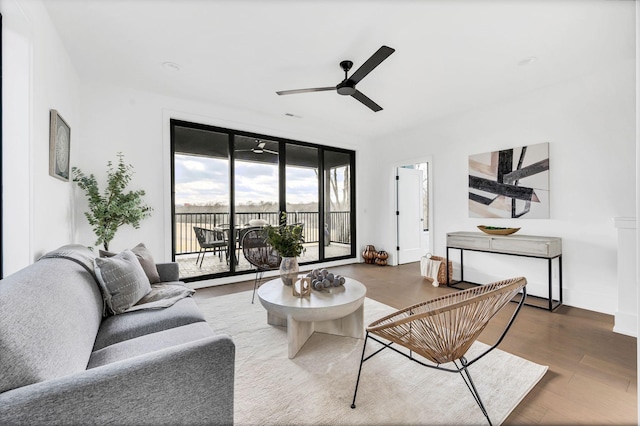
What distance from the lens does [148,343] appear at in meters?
1.43

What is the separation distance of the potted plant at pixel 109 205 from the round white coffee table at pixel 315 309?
194 cm

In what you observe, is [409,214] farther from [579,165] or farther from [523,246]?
[579,165]

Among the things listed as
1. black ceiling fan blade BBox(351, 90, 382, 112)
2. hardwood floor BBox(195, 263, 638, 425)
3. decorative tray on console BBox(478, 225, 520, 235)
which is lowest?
hardwood floor BBox(195, 263, 638, 425)

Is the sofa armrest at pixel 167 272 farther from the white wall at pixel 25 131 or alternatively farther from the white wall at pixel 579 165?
the white wall at pixel 579 165

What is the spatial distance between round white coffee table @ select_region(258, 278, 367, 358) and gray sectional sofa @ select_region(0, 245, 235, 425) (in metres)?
0.89

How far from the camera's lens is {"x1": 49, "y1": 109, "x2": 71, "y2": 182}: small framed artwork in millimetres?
2234

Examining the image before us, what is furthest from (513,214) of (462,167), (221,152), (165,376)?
(221,152)

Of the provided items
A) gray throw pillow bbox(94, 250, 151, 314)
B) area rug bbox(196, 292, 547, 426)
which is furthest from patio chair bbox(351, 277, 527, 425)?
gray throw pillow bbox(94, 250, 151, 314)

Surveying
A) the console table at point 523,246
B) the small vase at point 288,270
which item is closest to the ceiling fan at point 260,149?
the small vase at point 288,270

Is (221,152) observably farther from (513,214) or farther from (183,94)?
(513,214)

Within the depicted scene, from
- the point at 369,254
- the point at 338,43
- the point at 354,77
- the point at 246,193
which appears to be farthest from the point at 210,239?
the point at 338,43

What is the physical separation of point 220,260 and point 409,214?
395cm

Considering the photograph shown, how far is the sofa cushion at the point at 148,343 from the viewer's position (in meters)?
1.29

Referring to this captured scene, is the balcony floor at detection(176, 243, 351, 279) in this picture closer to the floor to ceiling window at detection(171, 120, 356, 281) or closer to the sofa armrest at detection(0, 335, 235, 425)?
the floor to ceiling window at detection(171, 120, 356, 281)
